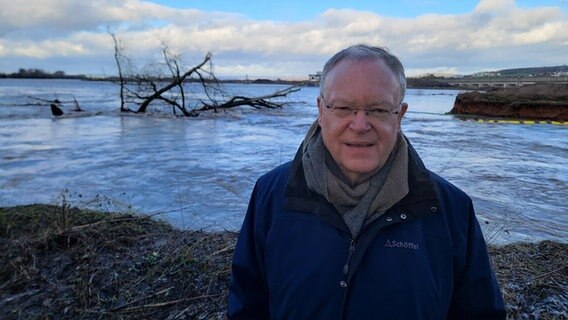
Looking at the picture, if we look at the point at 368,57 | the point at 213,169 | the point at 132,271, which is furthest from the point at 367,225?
the point at 213,169

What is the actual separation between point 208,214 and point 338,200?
4.87 metres

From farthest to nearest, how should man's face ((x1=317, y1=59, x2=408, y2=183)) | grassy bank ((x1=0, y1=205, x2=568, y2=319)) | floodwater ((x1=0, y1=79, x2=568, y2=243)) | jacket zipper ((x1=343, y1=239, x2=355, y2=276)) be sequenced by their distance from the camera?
floodwater ((x1=0, y1=79, x2=568, y2=243)), grassy bank ((x1=0, y1=205, x2=568, y2=319)), man's face ((x1=317, y1=59, x2=408, y2=183)), jacket zipper ((x1=343, y1=239, x2=355, y2=276))

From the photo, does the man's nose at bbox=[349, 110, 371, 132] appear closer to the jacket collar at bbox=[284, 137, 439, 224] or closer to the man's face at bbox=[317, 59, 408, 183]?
the man's face at bbox=[317, 59, 408, 183]

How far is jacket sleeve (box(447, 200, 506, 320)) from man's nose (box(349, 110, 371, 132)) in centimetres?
59

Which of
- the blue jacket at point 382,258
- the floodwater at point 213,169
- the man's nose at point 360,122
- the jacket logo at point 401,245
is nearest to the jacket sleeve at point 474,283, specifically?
the blue jacket at point 382,258

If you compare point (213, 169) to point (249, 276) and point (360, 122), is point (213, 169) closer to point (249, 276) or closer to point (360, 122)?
point (249, 276)

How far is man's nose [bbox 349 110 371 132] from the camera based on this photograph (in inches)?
73.7

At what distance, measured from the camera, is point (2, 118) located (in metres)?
22.6

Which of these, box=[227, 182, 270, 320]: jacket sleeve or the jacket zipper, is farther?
box=[227, 182, 270, 320]: jacket sleeve

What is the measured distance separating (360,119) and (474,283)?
865 mm

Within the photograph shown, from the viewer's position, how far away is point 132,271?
399cm

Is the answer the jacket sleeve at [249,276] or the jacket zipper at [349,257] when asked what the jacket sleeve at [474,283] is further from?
the jacket sleeve at [249,276]

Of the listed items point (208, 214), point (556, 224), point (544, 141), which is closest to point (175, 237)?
point (208, 214)

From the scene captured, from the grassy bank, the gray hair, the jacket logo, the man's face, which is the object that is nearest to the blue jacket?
the jacket logo
